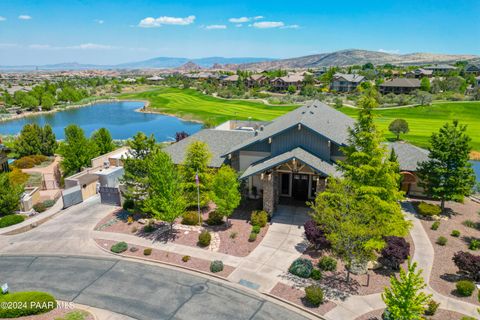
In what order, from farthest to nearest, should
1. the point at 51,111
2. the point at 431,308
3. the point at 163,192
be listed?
the point at 51,111 → the point at 163,192 → the point at 431,308

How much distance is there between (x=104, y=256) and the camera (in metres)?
25.4

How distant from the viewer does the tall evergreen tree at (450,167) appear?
95.7 ft

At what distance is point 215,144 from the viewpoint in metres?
40.1

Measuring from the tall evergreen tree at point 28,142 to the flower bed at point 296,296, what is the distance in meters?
52.1

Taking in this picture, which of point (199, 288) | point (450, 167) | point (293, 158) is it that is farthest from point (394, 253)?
point (199, 288)

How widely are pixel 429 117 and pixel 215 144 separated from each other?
72.0 meters

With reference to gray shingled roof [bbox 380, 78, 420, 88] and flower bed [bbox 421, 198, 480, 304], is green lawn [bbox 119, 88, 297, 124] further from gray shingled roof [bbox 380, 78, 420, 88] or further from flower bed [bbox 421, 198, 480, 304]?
flower bed [bbox 421, 198, 480, 304]

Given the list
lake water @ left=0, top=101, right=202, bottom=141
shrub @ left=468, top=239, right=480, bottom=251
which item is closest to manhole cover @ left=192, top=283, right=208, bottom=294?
shrub @ left=468, top=239, right=480, bottom=251

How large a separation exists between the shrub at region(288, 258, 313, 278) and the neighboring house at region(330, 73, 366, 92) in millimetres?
141239

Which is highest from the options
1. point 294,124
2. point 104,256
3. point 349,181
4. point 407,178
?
point 294,124

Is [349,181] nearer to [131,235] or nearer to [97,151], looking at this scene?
[131,235]

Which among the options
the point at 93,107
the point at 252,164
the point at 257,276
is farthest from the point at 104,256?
the point at 93,107

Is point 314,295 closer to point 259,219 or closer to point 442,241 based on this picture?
point 259,219

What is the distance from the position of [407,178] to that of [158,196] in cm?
2613
